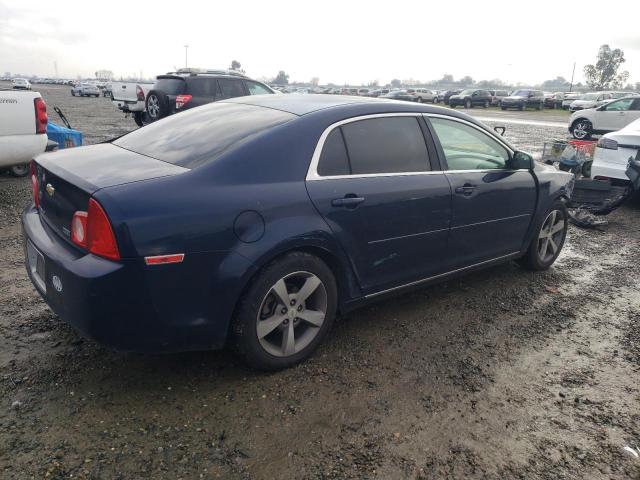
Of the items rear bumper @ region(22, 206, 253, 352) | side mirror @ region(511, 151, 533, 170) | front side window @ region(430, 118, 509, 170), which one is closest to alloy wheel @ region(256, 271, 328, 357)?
rear bumper @ region(22, 206, 253, 352)

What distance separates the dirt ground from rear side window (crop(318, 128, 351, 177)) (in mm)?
1185

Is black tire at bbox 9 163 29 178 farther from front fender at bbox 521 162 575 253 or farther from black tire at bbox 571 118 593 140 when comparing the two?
black tire at bbox 571 118 593 140

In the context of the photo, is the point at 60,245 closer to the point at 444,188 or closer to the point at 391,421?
the point at 391,421

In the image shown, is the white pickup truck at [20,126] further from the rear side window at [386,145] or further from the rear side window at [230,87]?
the rear side window at [386,145]

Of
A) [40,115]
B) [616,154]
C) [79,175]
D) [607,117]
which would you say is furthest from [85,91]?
[79,175]

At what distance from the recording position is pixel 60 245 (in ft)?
9.06

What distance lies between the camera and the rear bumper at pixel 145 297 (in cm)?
246

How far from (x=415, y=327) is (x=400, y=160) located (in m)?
1.23

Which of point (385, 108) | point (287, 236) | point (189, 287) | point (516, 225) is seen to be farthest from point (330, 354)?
point (516, 225)

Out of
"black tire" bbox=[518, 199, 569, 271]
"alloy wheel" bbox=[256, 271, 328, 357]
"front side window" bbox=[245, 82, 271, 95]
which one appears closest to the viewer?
"alloy wheel" bbox=[256, 271, 328, 357]

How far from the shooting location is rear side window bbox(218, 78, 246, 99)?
11906 mm

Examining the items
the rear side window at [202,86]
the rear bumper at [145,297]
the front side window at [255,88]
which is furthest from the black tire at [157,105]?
the rear bumper at [145,297]

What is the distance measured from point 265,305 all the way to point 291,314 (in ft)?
0.57

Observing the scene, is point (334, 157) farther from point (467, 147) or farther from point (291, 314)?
point (467, 147)
